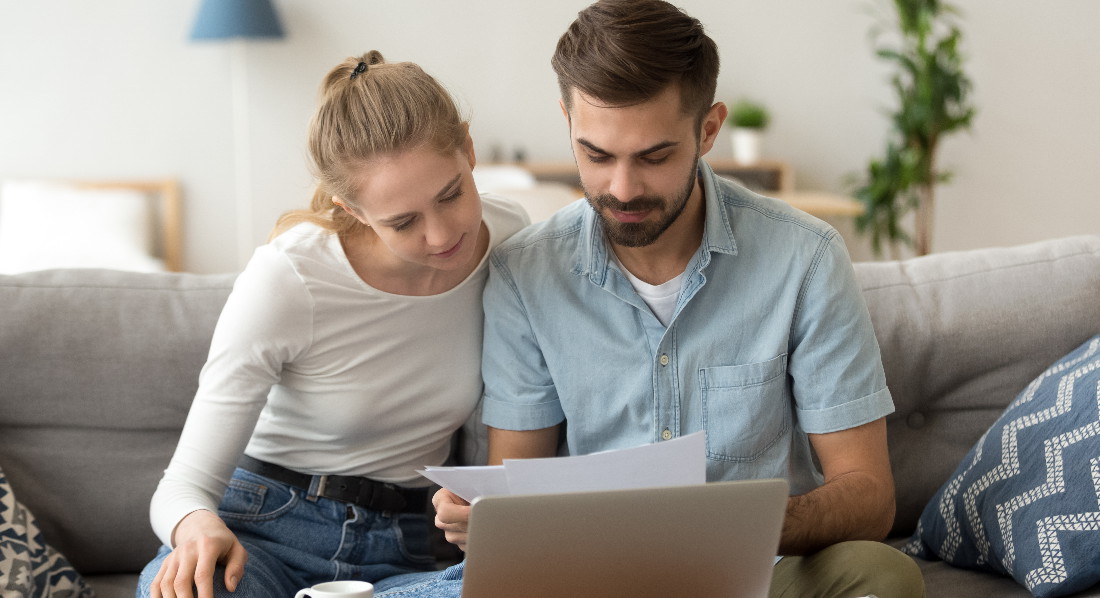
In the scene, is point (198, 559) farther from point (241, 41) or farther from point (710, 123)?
point (241, 41)

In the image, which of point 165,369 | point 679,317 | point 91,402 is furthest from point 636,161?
point 91,402

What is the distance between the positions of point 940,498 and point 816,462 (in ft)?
0.70

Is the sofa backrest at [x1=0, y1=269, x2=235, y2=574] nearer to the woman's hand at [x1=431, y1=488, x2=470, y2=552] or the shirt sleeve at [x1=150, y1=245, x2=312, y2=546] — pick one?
the shirt sleeve at [x1=150, y1=245, x2=312, y2=546]

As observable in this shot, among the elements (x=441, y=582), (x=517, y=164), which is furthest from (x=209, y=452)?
(x=517, y=164)

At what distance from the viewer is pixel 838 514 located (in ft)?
4.31

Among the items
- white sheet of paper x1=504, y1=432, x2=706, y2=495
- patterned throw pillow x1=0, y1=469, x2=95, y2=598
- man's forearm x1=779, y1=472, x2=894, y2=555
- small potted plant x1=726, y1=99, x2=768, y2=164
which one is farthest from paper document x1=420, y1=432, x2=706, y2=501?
small potted plant x1=726, y1=99, x2=768, y2=164

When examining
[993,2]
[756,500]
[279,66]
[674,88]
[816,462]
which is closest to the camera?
[756,500]

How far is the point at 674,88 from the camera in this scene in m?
1.32

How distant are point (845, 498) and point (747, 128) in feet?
11.3

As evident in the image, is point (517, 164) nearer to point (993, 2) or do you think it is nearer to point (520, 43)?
point (520, 43)

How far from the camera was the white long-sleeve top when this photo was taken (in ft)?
4.42

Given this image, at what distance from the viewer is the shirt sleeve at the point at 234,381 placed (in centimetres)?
134

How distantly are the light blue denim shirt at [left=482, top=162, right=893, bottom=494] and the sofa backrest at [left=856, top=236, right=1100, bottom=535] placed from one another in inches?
11.9

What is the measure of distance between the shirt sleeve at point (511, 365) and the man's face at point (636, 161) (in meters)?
0.19
